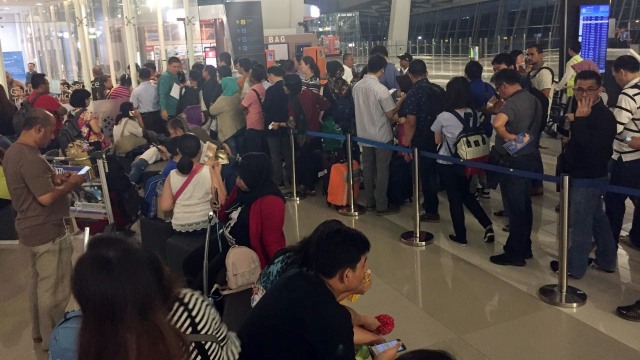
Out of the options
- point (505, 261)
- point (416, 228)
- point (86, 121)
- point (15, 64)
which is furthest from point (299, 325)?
point (15, 64)

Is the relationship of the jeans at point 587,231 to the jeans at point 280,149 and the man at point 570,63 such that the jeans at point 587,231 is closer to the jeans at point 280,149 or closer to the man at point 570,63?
the man at point 570,63

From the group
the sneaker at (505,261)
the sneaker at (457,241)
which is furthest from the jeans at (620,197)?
the sneaker at (457,241)

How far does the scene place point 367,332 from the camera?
2779 mm

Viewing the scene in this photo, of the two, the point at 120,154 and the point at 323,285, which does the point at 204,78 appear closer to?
the point at 120,154

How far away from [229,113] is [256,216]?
15.3 feet

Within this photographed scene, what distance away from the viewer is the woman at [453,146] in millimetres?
5297

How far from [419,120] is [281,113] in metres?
2.17

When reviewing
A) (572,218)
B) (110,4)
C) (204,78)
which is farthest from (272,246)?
(110,4)

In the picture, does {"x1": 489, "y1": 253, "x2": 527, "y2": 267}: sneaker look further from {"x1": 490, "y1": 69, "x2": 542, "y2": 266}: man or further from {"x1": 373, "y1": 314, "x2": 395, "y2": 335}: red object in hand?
{"x1": 373, "y1": 314, "x2": 395, "y2": 335}: red object in hand

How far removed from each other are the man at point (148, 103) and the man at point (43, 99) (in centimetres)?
111

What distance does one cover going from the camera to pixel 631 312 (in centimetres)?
398

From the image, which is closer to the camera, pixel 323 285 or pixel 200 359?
pixel 200 359

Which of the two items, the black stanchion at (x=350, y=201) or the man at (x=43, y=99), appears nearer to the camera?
the black stanchion at (x=350, y=201)

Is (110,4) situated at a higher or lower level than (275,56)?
higher
